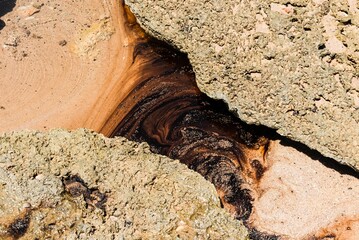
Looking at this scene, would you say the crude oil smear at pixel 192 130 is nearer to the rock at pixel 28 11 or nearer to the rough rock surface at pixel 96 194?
the rough rock surface at pixel 96 194

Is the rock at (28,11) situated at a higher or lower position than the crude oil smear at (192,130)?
higher

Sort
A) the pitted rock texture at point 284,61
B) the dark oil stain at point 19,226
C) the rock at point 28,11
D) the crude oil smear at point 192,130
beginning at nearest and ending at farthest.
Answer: the dark oil stain at point 19,226 → the pitted rock texture at point 284,61 → the crude oil smear at point 192,130 → the rock at point 28,11

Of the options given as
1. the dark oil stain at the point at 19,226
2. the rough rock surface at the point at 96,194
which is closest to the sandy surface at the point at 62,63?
the rough rock surface at the point at 96,194

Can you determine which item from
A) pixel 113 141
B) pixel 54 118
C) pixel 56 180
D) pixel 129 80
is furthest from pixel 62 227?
pixel 129 80

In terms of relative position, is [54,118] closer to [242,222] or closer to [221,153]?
[221,153]

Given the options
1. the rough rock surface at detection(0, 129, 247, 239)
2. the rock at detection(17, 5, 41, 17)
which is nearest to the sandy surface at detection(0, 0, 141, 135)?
the rock at detection(17, 5, 41, 17)

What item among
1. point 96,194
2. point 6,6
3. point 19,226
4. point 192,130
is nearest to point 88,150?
point 96,194

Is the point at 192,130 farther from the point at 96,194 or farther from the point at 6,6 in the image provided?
the point at 6,6
